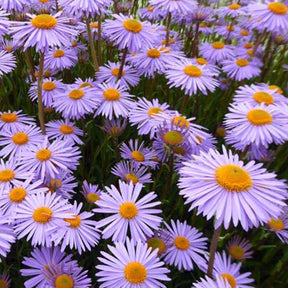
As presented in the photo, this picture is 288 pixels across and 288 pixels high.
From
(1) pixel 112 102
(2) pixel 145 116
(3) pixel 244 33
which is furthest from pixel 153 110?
(3) pixel 244 33

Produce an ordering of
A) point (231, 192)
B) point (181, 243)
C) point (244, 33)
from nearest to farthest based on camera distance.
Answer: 1. point (231, 192)
2. point (181, 243)
3. point (244, 33)

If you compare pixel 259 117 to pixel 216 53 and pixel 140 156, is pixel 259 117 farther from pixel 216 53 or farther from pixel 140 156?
pixel 216 53

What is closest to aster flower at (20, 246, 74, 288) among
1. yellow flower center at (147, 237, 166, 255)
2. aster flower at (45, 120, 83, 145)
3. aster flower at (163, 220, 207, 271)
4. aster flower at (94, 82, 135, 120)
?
yellow flower center at (147, 237, 166, 255)

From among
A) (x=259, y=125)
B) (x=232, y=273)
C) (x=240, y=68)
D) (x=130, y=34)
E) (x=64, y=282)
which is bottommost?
(x=64, y=282)

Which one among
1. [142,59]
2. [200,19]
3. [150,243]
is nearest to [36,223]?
[150,243]

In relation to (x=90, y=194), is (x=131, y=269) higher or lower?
lower

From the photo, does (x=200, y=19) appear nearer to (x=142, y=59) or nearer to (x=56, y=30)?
(x=142, y=59)
